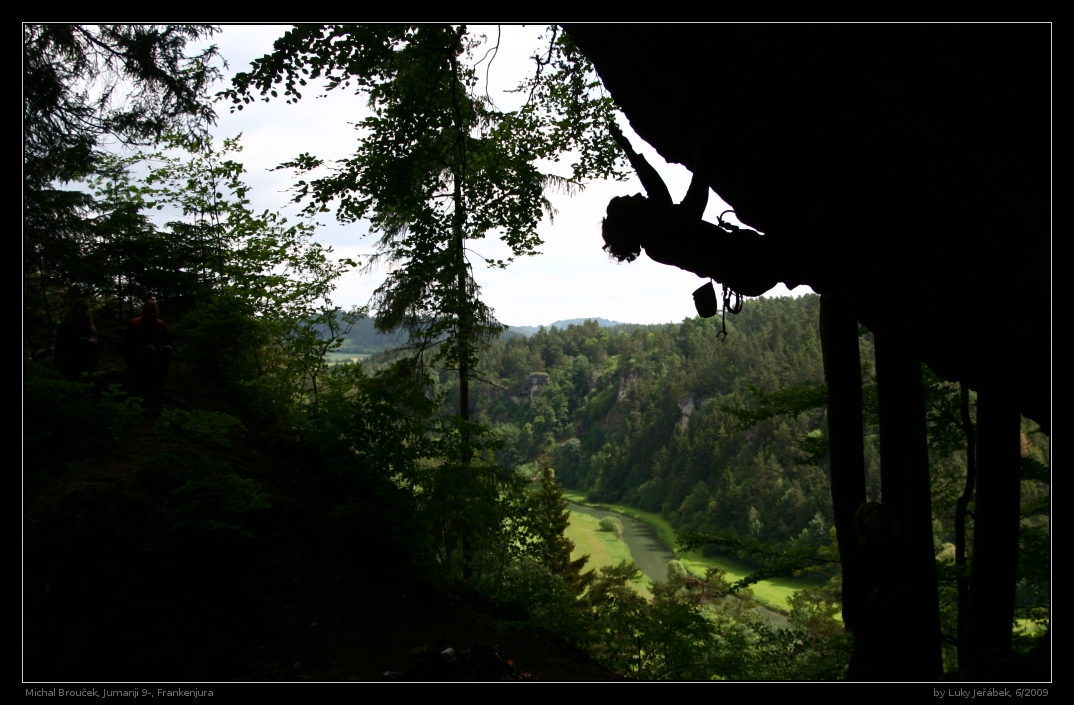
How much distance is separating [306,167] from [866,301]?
6473mm

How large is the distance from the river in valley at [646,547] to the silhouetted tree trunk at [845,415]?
137ft

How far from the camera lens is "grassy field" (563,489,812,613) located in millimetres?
43031

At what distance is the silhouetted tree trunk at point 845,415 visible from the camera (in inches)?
184

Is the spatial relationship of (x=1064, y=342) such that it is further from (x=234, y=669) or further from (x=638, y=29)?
(x=234, y=669)

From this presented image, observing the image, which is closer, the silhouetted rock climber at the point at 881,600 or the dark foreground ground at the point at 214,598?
the silhouetted rock climber at the point at 881,600

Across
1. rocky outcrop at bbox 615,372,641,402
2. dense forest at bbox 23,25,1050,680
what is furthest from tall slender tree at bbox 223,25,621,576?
rocky outcrop at bbox 615,372,641,402

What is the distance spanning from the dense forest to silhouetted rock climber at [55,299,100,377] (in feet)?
0.22

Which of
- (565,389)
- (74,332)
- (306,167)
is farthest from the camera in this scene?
(565,389)

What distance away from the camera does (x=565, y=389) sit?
106 metres

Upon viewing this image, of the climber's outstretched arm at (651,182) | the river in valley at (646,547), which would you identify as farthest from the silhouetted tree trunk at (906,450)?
the river in valley at (646,547)

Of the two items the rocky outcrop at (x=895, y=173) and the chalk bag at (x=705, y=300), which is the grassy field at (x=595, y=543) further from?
the rocky outcrop at (x=895, y=173)

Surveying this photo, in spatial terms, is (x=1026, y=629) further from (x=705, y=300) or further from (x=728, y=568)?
(x=728, y=568)

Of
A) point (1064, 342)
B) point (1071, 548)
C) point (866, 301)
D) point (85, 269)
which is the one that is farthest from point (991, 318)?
point (85, 269)

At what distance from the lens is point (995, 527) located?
15.4 feet
